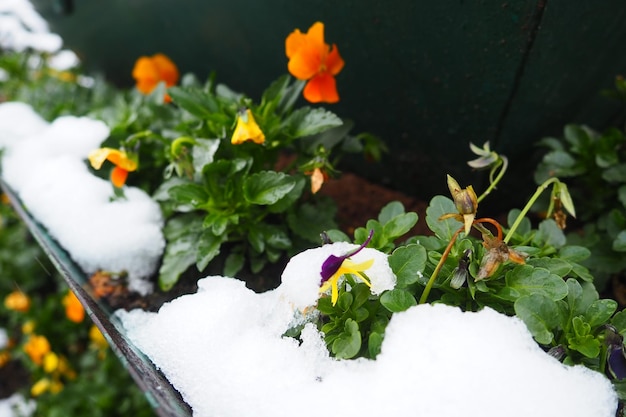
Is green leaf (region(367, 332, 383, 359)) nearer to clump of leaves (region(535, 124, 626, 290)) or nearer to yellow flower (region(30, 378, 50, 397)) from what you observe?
clump of leaves (region(535, 124, 626, 290))

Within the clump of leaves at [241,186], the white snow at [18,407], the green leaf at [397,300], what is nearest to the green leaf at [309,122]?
the clump of leaves at [241,186]

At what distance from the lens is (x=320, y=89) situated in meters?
1.17

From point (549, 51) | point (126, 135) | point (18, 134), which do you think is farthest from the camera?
point (18, 134)

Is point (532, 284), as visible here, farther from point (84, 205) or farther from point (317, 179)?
point (84, 205)

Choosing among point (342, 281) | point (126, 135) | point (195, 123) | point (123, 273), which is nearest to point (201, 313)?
point (342, 281)

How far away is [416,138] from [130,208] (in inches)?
29.1

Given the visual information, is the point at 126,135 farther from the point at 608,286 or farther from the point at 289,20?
the point at 608,286

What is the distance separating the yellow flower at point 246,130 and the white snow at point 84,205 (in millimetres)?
321

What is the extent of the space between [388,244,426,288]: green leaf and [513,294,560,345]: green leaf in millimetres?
144

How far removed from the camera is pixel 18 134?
1600mm

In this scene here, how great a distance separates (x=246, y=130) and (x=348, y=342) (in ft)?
1.53

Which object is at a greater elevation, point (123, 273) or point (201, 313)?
point (201, 313)

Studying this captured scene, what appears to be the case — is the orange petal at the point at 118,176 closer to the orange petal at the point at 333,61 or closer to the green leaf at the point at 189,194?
the green leaf at the point at 189,194

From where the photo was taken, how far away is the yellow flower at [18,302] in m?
1.91
